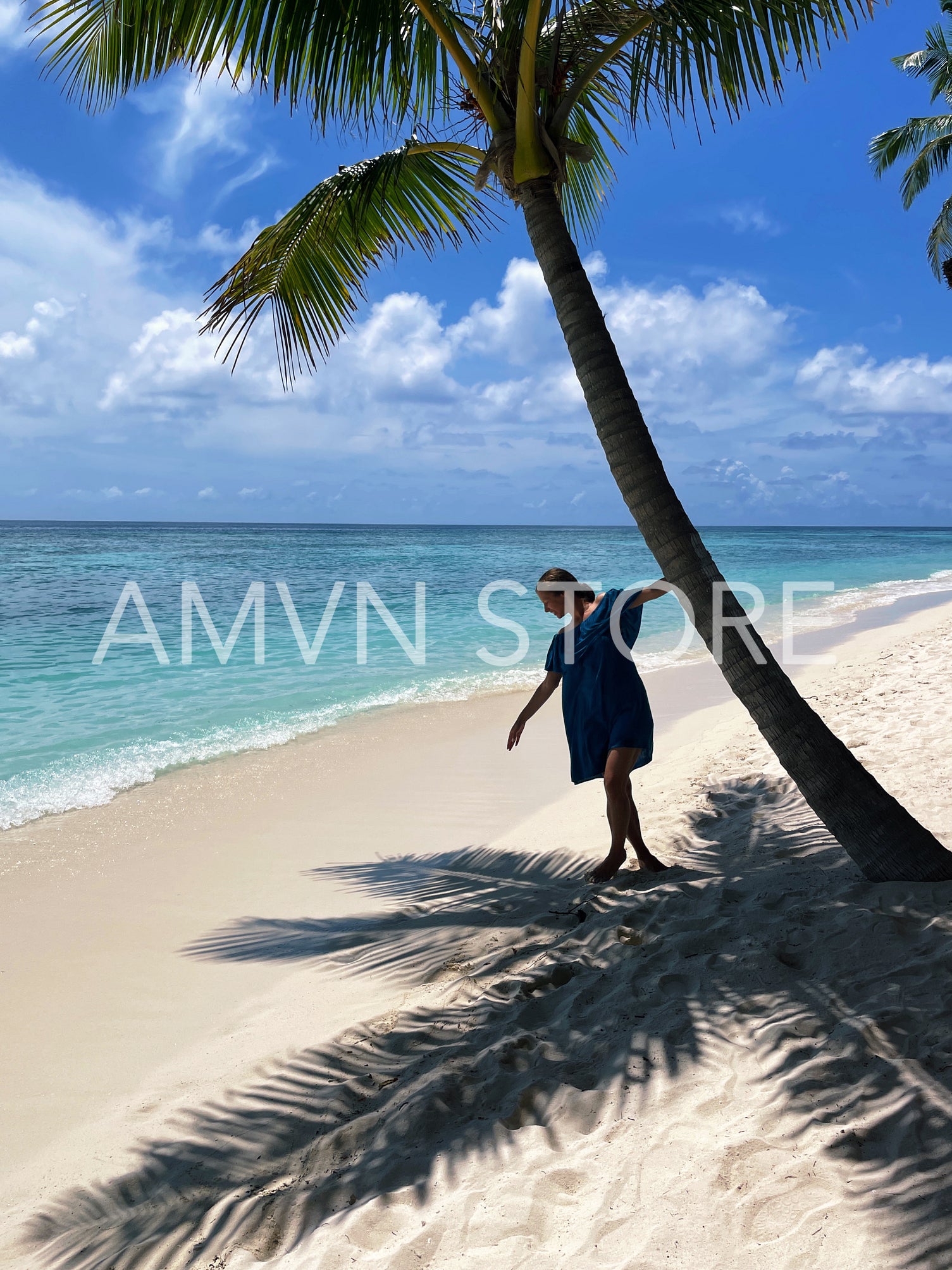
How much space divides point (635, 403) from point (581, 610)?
1096mm

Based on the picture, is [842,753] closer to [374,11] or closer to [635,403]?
[635,403]

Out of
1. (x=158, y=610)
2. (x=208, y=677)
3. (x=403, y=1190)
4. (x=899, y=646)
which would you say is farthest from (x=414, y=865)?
Answer: (x=158, y=610)

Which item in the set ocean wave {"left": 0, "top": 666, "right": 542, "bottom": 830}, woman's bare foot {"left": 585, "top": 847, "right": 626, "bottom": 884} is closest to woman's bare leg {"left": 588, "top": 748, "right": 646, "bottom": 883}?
woman's bare foot {"left": 585, "top": 847, "right": 626, "bottom": 884}

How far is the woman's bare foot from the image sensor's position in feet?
13.7

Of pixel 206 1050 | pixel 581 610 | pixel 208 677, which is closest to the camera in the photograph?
pixel 206 1050

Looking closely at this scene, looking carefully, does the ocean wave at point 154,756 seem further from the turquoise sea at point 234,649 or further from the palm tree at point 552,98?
the palm tree at point 552,98

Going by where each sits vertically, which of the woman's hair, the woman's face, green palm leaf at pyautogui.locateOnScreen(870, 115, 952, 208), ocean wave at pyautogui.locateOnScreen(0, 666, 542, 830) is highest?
green palm leaf at pyautogui.locateOnScreen(870, 115, 952, 208)

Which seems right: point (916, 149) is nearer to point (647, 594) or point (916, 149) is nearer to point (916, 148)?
point (916, 148)

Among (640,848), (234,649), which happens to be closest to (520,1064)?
(640,848)

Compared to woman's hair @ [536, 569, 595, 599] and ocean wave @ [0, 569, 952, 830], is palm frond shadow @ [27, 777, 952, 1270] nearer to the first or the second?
woman's hair @ [536, 569, 595, 599]

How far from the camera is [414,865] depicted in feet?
16.8

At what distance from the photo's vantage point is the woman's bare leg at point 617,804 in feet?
13.2

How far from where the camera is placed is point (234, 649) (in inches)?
554

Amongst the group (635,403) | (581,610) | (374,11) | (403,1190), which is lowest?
(403,1190)
